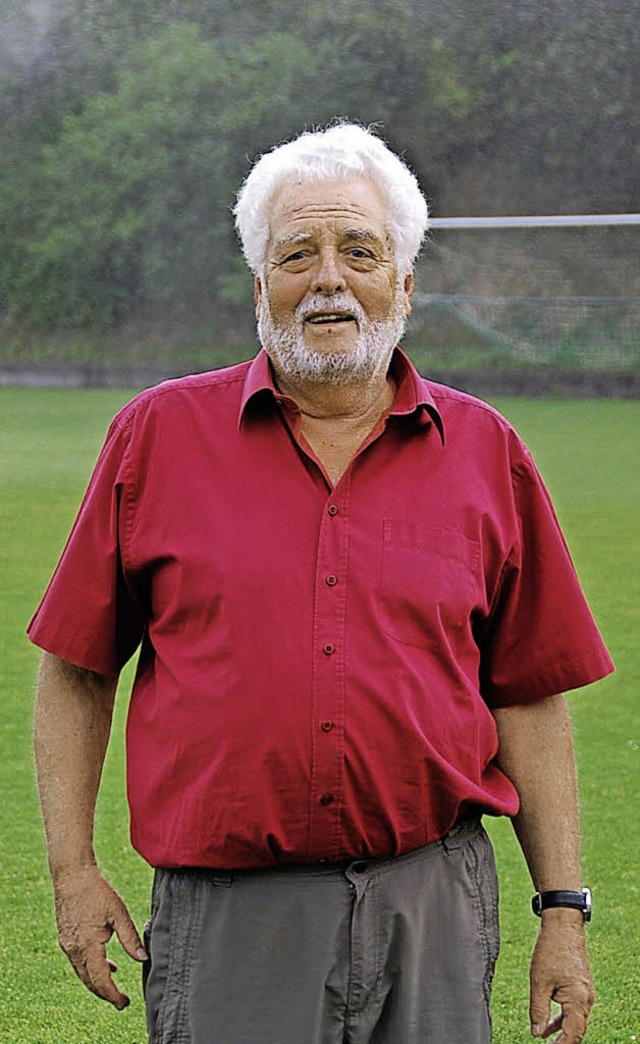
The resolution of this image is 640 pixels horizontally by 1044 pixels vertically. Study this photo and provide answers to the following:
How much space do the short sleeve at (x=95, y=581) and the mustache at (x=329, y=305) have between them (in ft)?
0.79

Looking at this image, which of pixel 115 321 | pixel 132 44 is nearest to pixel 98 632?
pixel 115 321

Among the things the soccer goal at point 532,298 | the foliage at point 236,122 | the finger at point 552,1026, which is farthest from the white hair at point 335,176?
the foliage at point 236,122

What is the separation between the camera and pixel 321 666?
71.3 inches

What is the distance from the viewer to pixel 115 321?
2580 centimetres

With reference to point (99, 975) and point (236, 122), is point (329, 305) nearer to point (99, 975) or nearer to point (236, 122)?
point (99, 975)

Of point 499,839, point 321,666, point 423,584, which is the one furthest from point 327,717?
point 499,839

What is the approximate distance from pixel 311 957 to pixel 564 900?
0.35 meters

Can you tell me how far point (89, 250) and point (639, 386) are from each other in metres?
9.78

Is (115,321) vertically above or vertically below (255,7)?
below

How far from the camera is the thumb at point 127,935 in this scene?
1.94 metres

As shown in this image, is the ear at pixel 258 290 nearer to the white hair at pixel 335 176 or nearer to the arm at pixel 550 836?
the white hair at pixel 335 176

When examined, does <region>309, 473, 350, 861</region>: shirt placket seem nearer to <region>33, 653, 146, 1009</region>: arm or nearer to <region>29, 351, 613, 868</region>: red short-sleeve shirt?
<region>29, 351, 613, 868</region>: red short-sleeve shirt

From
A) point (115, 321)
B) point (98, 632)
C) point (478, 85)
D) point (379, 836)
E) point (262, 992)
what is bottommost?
point (115, 321)

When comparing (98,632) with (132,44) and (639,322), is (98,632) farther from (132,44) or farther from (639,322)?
(132,44)
